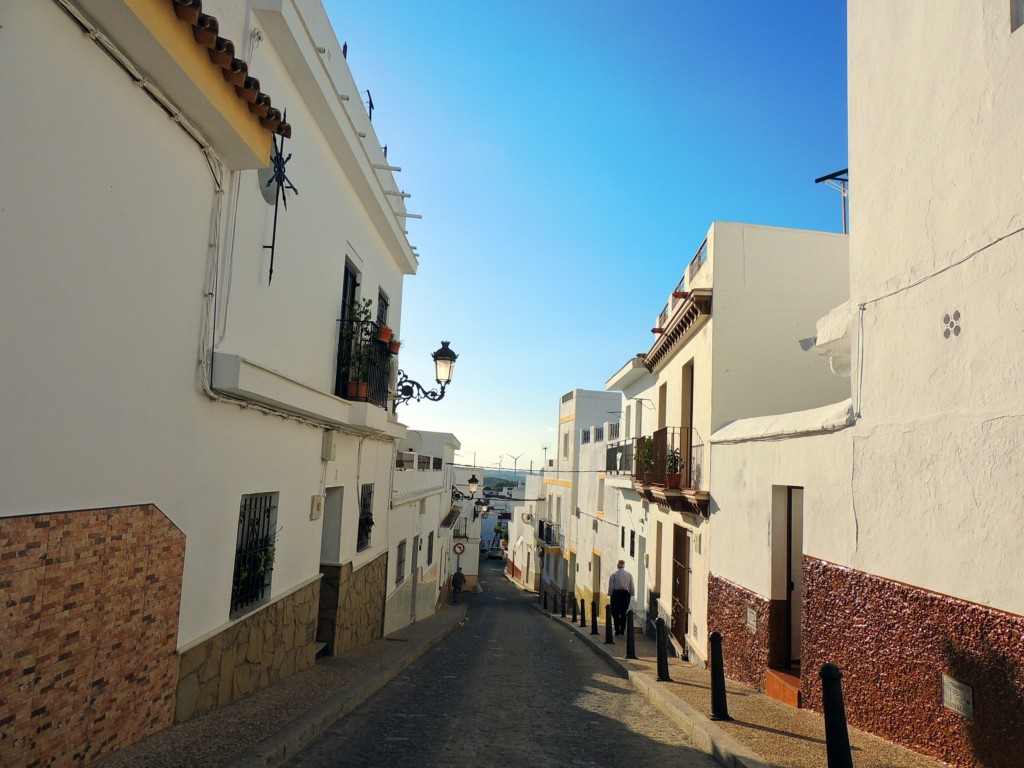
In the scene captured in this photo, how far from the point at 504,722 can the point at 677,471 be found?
6590 millimetres

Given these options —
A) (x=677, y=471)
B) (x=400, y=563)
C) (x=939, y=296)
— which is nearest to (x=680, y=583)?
(x=677, y=471)

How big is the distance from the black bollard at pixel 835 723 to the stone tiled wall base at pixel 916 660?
34.5 inches

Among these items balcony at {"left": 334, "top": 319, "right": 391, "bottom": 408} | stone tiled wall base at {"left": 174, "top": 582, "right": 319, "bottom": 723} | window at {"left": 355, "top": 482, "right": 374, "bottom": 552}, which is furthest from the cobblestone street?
balcony at {"left": 334, "top": 319, "right": 391, "bottom": 408}

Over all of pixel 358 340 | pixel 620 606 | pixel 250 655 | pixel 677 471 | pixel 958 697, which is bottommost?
pixel 620 606

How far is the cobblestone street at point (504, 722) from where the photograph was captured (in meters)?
5.54

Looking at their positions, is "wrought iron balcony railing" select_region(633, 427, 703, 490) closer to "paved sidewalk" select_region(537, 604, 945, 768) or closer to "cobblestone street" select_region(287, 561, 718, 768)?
"cobblestone street" select_region(287, 561, 718, 768)

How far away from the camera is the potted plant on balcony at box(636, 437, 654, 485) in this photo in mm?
13995

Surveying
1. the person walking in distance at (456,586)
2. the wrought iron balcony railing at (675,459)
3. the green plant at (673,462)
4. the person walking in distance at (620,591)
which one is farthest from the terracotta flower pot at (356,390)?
the person walking in distance at (456,586)

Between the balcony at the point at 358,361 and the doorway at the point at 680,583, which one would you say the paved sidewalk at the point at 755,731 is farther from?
the balcony at the point at 358,361

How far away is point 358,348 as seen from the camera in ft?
32.2

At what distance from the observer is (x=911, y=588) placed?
217 inches

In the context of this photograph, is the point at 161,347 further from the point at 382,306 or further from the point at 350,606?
the point at 382,306

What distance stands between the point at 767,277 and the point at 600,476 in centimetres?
1327

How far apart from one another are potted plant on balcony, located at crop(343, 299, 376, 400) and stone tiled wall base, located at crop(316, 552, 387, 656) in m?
2.47
